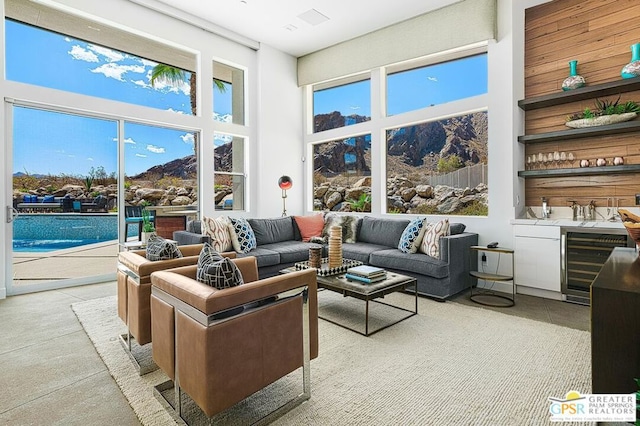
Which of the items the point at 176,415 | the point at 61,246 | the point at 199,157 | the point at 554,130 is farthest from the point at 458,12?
the point at 61,246

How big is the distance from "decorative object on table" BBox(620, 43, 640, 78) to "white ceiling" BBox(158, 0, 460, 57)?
2.11m

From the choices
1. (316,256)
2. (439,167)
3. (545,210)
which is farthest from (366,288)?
(439,167)

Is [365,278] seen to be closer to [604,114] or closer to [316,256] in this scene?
[316,256]

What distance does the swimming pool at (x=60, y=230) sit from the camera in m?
4.08

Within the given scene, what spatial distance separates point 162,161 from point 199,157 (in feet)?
1.88

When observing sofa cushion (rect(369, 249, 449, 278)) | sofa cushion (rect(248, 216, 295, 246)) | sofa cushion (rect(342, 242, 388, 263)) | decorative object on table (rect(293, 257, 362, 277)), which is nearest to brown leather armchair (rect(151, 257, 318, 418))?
decorative object on table (rect(293, 257, 362, 277))

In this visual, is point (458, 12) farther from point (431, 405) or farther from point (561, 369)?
point (431, 405)

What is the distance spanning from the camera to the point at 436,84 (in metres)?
5.07

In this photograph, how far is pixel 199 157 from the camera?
5.52 m

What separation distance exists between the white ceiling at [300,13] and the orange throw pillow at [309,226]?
3.04m

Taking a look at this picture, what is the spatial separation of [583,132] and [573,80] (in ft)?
2.07

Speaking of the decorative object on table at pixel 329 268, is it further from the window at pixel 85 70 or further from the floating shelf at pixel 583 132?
the window at pixel 85 70

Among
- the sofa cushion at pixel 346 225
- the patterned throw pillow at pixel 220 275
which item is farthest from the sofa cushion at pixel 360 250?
the patterned throw pillow at pixel 220 275

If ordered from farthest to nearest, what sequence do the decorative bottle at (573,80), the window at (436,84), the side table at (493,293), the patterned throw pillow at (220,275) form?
the window at (436,84) < the decorative bottle at (573,80) < the side table at (493,293) < the patterned throw pillow at (220,275)
